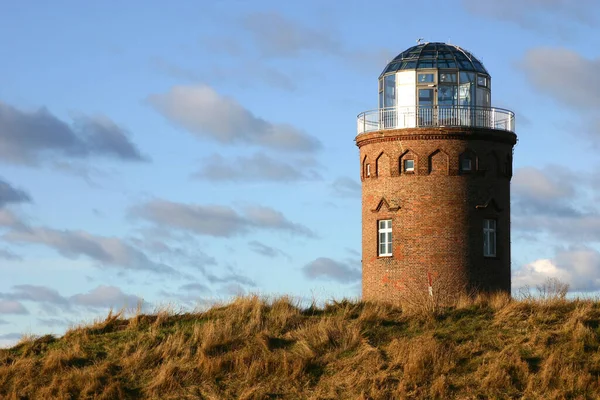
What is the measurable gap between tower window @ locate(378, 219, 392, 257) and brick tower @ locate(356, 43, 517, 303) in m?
0.04

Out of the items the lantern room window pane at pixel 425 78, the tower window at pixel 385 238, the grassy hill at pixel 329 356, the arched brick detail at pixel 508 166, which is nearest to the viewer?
the grassy hill at pixel 329 356

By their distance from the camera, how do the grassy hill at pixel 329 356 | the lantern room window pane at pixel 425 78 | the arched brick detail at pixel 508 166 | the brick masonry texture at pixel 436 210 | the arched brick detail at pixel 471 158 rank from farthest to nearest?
the arched brick detail at pixel 508 166, the lantern room window pane at pixel 425 78, the arched brick detail at pixel 471 158, the brick masonry texture at pixel 436 210, the grassy hill at pixel 329 356

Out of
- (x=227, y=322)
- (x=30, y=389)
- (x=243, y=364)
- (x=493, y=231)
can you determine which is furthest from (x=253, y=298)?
(x=493, y=231)

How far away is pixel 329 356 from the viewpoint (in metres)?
27.5

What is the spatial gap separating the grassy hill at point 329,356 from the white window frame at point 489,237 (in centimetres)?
950

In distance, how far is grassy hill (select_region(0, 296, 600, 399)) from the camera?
26.0 m

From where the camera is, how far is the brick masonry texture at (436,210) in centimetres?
3966

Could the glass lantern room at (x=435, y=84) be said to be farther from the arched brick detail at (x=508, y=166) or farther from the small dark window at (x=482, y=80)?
the arched brick detail at (x=508, y=166)

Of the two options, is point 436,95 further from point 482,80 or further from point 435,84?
point 482,80

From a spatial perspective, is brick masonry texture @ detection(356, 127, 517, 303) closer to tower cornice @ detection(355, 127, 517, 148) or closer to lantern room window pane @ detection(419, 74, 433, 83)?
tower cornice @ detection(355, 127, 517, 148)

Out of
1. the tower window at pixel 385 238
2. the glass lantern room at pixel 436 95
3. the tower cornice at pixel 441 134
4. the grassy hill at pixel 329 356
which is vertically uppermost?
the glass lantern room at pixel 436 95

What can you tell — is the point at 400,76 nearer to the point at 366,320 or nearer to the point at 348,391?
the point at 366,320

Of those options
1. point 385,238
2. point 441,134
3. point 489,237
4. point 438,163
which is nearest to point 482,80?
point 441,134

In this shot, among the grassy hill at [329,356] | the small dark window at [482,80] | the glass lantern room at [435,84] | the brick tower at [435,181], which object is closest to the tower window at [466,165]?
the brick tower at [435,181]
